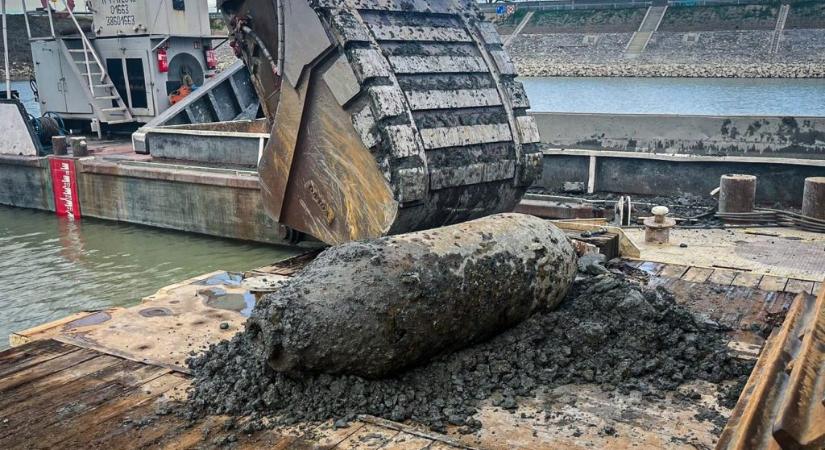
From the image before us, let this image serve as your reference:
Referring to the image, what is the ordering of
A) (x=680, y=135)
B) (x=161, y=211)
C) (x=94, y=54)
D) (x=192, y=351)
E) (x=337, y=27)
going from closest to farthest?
(x=192, y=351) → (x=337, y=27) → (x=680, y=135) → (x=161, y=211) → (x=94, y=54)

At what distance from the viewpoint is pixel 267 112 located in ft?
22.8

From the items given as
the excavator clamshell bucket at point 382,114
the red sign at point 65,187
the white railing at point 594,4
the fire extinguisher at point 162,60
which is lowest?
the red sign at point 65,187

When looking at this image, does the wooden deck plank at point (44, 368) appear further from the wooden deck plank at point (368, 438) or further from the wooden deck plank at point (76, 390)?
the wooden deck plank at point (368, 438)

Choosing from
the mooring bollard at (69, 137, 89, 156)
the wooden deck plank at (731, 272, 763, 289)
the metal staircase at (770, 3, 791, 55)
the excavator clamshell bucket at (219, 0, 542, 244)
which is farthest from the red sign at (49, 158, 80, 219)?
the metal staircase at (770, 3, 791, 55)

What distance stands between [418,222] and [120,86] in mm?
12792

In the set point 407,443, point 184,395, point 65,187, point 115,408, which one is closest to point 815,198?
point 407,443

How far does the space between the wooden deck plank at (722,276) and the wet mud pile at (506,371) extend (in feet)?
4.19

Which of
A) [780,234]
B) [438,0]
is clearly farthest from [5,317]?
[780,234]

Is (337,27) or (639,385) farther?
(337,27)

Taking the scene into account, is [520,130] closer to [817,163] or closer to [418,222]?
[418,222]

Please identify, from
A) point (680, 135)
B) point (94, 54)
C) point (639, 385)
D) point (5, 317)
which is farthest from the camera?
point (94, 54)

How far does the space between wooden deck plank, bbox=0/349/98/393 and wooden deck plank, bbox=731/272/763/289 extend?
449 centimetres

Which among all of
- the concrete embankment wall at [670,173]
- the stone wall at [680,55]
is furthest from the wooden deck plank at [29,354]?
the stone wall at [680,55]

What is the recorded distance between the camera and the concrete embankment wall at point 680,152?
907 cm
